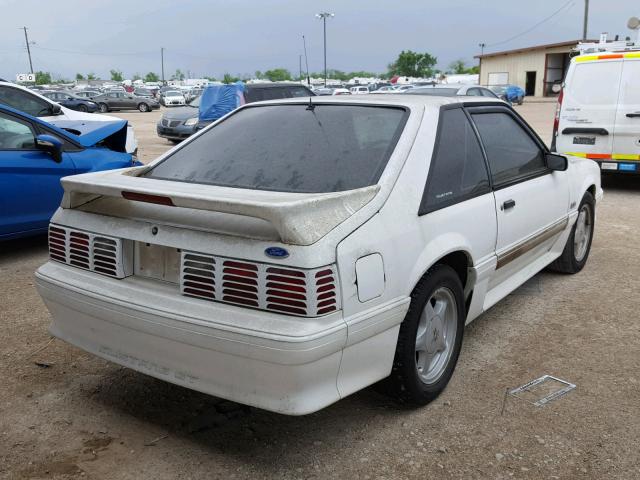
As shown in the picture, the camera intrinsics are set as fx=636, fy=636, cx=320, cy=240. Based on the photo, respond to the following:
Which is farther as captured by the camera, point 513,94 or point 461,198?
point 513,94

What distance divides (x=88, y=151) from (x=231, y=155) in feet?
11.9

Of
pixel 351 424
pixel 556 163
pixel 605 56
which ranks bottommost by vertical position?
pixel 351 424

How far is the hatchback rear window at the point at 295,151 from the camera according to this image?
3010mm

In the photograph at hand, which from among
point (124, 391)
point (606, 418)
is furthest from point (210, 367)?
point (606, 418)

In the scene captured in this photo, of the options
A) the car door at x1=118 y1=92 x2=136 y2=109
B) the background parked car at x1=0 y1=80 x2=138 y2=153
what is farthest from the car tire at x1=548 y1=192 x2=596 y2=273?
the car door at x1=118 y1=92 x2=136 y2=109

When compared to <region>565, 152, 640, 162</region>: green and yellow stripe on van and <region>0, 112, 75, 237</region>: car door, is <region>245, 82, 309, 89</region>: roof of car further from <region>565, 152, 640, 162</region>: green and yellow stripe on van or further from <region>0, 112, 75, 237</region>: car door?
<region>0, 112, 75, 237</region>: car door

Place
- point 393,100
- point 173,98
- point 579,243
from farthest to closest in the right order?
point 173,98, point 579,243, point 393,100

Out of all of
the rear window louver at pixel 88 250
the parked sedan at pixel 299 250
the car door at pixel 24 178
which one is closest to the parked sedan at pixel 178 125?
the car door at pixel 24 178

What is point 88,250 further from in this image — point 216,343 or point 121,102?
point 121,102

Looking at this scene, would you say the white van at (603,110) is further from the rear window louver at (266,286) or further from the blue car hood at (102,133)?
the rear window louver at (266,286)

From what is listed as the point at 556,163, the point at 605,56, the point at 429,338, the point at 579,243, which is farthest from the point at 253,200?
the point at 605,56

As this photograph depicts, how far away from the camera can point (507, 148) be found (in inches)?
158

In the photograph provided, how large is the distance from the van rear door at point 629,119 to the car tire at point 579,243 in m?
3.80

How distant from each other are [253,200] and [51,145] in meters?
4.00
